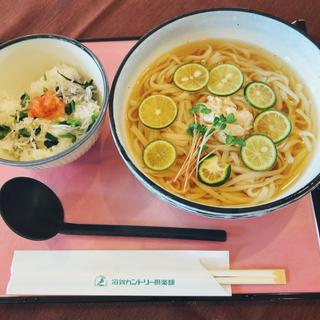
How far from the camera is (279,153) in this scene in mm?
1080

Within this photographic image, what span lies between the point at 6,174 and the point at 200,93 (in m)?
0.65

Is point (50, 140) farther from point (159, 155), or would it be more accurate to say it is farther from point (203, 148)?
Answer: point (203, 148)

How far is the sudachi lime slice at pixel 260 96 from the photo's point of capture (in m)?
1.13

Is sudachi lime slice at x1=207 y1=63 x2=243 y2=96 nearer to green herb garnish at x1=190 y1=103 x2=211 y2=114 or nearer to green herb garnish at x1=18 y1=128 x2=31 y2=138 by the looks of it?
green herb garnish at x1=190 y1=103 x2=211 y2=114

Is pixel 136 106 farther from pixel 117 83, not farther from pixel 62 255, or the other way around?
Result: pixel 62 255

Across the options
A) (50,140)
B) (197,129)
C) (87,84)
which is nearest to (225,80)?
(197,129)

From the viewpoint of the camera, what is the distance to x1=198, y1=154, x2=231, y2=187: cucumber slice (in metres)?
1.02

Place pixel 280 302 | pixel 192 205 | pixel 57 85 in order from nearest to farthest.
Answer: pixel 192 205, pixel 280 302, pixel 57 85

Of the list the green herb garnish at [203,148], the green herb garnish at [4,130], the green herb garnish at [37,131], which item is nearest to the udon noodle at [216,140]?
the green herb garnish at [203,148]

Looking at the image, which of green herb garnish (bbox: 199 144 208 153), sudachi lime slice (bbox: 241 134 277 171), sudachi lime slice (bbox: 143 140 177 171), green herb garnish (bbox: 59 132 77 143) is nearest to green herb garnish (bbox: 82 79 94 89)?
green herb garnish (bbox: 59 132 77 143)

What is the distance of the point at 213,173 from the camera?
102 cm

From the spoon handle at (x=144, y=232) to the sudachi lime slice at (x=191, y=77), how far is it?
44 cm

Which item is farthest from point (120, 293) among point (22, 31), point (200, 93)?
point (22, 31)

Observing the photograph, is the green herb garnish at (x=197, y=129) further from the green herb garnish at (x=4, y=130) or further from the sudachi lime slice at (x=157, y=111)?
the green herb garnish at (x=4, y=130)
